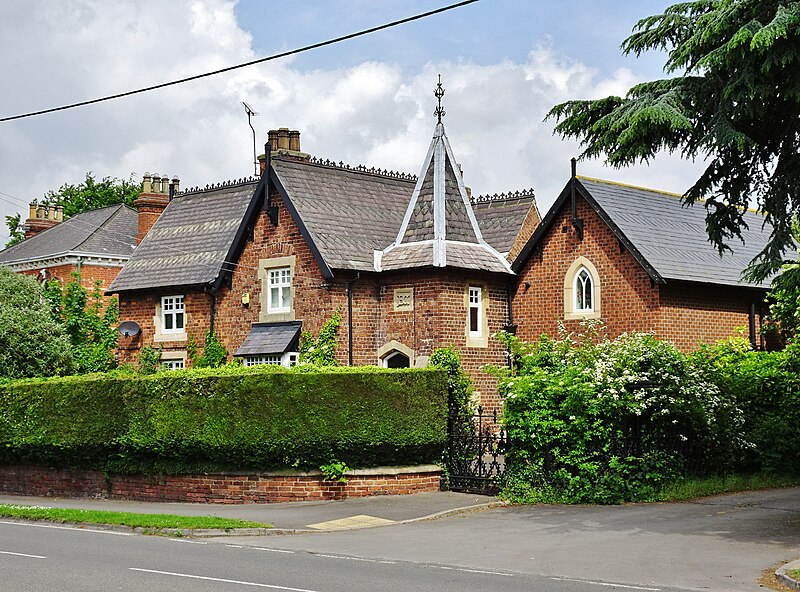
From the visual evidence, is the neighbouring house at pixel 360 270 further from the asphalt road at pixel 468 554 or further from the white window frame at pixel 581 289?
the asphalt road at pixel 468 554

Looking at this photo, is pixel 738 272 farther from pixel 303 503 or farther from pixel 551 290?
pixel 303 503

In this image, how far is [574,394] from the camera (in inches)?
802

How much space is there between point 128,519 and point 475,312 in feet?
47.8

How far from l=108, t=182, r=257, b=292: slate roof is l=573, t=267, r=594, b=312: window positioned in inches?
421

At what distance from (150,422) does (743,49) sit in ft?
46.6

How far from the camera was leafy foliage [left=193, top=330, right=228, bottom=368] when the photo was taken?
33812 mm

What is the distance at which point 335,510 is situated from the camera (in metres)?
20.4

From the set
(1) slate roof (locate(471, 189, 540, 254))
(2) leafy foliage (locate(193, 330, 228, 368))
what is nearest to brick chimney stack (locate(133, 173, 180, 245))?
(2) leafy foliage (locate(193, 330, 228, 368))

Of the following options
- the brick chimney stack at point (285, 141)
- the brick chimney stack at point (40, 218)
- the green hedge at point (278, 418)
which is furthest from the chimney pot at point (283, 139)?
the brick chimney stack at point (40, 218)

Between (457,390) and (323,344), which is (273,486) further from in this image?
(323,344)

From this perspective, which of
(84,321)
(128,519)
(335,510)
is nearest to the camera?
(128,519)

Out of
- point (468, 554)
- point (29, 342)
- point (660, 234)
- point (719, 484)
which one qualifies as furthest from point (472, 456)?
point (29, 342)

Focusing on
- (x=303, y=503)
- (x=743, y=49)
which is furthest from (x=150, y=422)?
(x=743, y=49)

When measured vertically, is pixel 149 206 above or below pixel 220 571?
above
